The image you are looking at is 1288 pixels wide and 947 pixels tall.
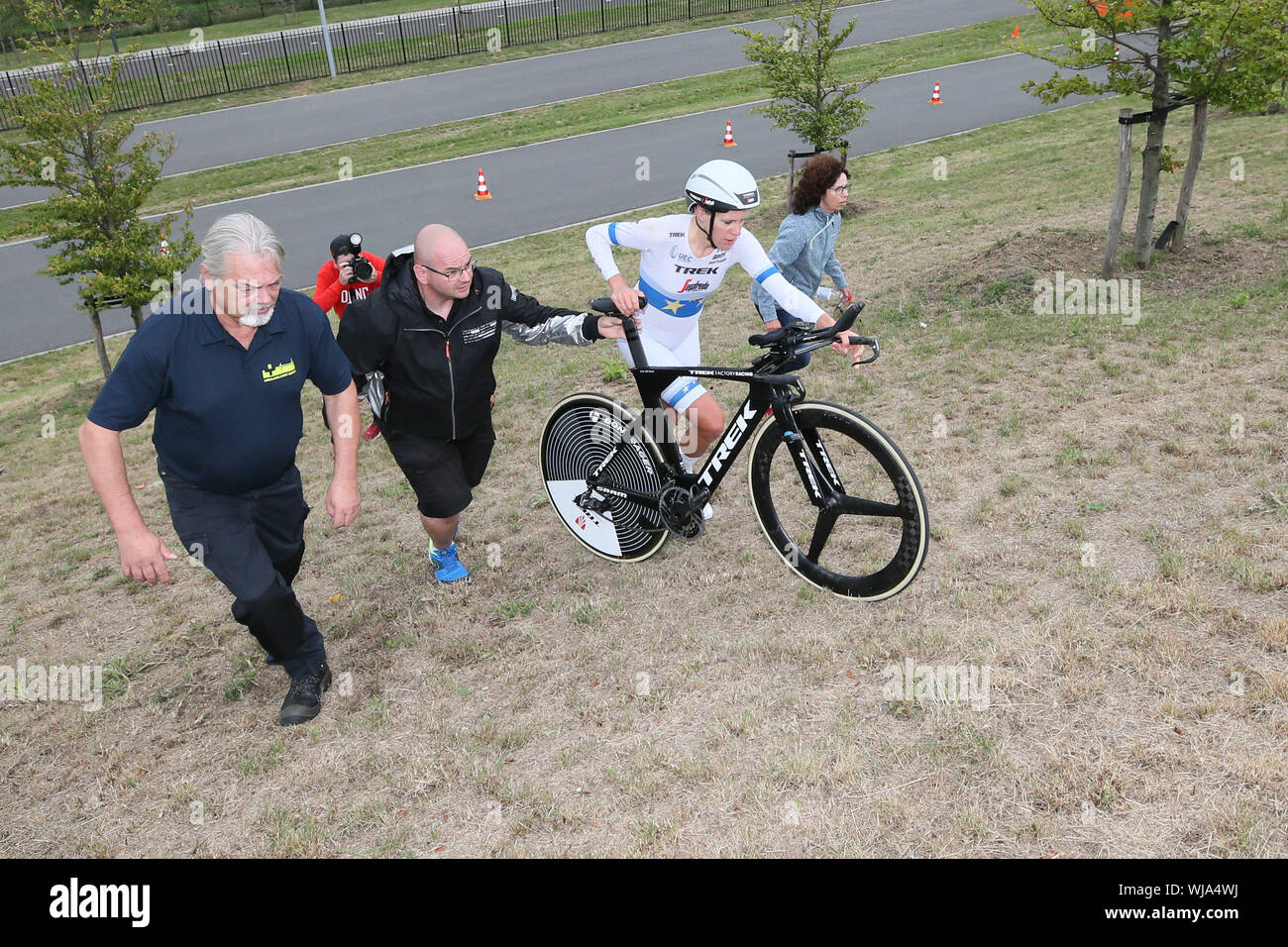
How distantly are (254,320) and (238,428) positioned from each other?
0.49 metres

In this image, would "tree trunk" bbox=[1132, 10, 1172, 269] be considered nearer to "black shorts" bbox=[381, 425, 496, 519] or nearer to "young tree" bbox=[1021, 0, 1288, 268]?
"young tree" bbox=[1021, 0, 1288, 268]

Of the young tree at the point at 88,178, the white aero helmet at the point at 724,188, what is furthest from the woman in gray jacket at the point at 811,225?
the young tree at the point at 88,178

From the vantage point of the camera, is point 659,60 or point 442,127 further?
point 659,60

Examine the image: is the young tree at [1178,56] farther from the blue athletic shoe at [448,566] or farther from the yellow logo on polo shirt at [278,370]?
the yellow logo on polo shirt at [278,370]

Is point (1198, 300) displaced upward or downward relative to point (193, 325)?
downward

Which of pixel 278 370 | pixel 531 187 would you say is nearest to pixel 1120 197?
pixel 278 370

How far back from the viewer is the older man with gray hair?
12.8 feet

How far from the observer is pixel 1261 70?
318 inches

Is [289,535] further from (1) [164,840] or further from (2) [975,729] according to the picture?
(2) [975,729]

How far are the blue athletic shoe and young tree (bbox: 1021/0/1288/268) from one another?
6801mm

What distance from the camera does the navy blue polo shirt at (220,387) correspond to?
395cm

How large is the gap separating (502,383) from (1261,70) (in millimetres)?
7238

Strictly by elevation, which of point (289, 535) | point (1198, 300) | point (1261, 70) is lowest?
point (1198, 300)

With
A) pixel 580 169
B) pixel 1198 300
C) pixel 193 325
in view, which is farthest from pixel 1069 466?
pixel 580 169
